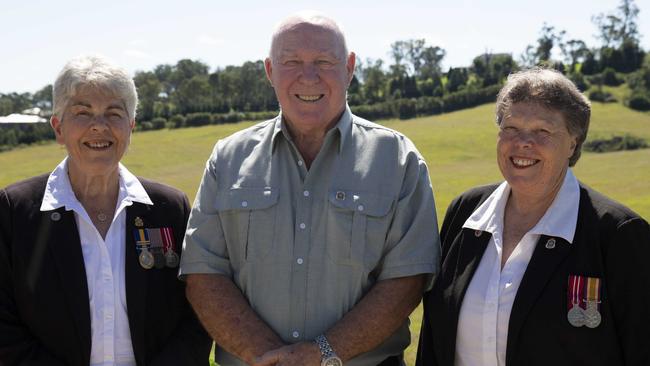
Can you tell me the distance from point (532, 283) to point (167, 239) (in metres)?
2.07

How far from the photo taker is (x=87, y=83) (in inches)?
145

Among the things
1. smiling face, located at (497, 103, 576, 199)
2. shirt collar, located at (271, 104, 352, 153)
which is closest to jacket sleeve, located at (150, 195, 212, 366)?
shirt collar, located at (271, 104, 352, 153)

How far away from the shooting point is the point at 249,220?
150 inches

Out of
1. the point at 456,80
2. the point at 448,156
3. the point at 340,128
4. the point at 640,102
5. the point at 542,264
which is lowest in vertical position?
the point at 448,156

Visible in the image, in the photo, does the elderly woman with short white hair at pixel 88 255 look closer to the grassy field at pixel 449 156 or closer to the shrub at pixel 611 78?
the grassy field at pixel 449 156

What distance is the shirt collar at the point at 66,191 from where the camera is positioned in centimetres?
378

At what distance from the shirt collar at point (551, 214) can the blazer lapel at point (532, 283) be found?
0.21ft

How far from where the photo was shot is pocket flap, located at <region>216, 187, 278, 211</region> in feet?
12.4

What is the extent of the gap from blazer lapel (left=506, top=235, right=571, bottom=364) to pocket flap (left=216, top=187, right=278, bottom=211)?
1.39 m

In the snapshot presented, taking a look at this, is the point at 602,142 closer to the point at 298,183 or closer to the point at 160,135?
the point at 160,135

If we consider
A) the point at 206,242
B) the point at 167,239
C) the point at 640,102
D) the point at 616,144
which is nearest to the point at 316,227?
the point at 206,242

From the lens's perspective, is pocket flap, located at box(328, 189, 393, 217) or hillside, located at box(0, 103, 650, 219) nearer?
pocket flap, located at box(328, 189, 393, 217)

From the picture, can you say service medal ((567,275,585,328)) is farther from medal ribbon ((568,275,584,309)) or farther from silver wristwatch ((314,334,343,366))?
silver wristwatch ((314,334,343,366))

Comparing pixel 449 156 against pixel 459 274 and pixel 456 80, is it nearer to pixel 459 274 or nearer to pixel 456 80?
pixel 456 80
